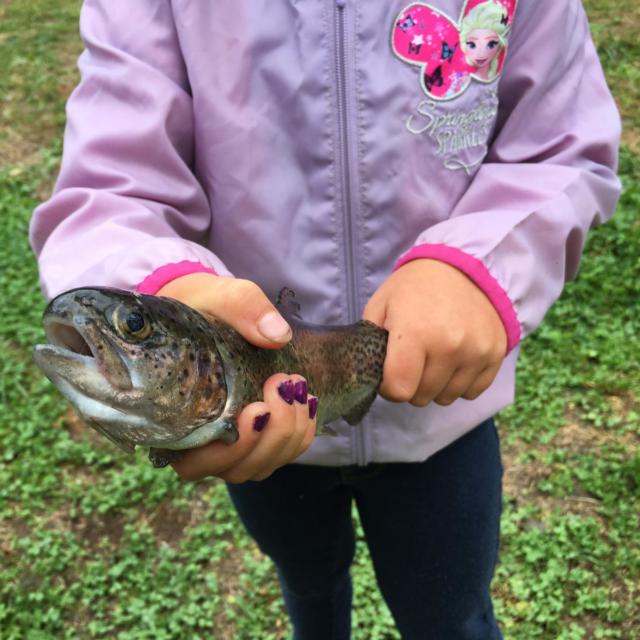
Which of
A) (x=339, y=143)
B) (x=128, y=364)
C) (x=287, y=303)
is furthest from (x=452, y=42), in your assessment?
(x=128, y=364)

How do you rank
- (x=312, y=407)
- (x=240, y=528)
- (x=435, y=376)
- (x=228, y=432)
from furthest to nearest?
1. (x=240, y=528)
2. (x=435, y=376)
3. (x=312, y=407)
4. (x=228, y=432)

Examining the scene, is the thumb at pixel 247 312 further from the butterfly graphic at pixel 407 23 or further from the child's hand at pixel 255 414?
the butterfly graphic at pixel 407 23

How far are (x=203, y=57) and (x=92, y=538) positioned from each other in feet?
7.24

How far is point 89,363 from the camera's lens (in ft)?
3.49

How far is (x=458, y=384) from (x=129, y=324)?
0.62 meters

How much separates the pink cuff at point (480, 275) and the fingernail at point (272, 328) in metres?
0.39

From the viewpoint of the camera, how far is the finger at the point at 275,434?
1206 millimetres

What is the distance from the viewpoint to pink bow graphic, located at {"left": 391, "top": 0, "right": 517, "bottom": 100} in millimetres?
1568

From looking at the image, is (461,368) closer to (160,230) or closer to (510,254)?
(510,254)

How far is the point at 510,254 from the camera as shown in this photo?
1.54 m

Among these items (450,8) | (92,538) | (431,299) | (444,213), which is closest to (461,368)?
(431,299)

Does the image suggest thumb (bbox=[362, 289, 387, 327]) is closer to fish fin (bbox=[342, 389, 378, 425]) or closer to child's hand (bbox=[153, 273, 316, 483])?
fish fin (bbox=[342, 389, 378, 425])

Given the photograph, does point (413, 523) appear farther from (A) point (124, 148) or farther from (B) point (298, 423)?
(A) point (124, 148)

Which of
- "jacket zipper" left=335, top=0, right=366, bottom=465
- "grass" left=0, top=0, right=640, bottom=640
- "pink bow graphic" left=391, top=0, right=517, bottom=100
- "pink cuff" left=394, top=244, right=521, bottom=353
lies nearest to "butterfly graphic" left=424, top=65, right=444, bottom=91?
"pink bow graphic" left=391, top=0, right=517, bottom=100
